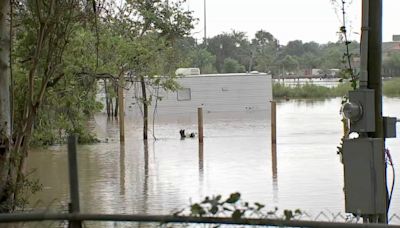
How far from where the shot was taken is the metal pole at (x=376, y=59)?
6.19m

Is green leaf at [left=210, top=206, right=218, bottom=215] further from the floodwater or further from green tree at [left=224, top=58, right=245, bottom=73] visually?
green tree at [left=224, top=58, right=245, bottom=73]

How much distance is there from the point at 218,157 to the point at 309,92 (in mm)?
49438

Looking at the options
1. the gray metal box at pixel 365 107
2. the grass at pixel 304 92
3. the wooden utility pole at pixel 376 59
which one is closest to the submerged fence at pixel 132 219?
the gray metal box at pixel 365 107

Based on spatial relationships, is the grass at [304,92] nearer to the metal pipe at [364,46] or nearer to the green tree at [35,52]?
the green tree at [35,52]

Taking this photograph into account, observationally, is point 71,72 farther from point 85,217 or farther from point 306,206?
point 85,217

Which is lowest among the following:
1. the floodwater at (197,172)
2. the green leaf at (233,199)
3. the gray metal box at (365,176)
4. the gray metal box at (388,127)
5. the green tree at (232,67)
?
the floodwater at (197,172)

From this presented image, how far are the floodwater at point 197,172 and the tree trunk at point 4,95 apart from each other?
2.19 feet

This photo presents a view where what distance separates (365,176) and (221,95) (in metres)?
47.3

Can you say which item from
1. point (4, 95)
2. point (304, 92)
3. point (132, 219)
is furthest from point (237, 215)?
point (304, 92)

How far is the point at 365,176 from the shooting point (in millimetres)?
6004

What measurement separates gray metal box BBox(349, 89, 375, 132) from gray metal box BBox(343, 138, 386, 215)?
4.6 inches

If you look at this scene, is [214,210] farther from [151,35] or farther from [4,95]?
[151,35]

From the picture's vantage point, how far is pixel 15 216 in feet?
13.3

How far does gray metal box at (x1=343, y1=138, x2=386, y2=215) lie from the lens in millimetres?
5977
